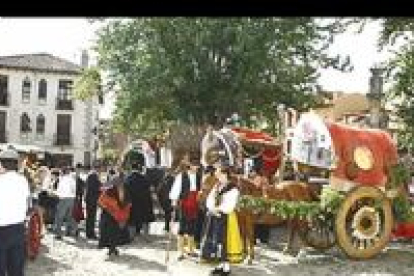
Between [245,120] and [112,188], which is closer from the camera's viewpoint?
[112,188]

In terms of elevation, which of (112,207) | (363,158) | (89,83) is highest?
(89,83)

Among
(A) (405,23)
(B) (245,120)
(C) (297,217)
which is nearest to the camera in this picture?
(C) (297,217)

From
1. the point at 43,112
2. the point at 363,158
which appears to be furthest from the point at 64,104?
the point at 363,158

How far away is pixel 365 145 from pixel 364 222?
→ 1.41m

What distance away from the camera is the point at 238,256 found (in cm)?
1214

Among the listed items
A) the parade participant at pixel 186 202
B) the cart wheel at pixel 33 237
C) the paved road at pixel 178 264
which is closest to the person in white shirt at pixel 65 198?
the paved road at pixel 178 264

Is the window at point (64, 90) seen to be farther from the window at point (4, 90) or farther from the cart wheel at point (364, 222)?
the cart wheel at point (364, 222)

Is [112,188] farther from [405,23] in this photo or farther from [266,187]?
[405,23]

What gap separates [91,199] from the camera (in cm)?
1683

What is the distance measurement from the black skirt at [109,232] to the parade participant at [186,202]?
3.48ft

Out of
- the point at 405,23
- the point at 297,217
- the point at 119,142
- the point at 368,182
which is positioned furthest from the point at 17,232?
the point at 119,142

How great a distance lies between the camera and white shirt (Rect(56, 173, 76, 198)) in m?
16.5

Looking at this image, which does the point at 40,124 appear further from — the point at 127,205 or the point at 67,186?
the point at 127,205
